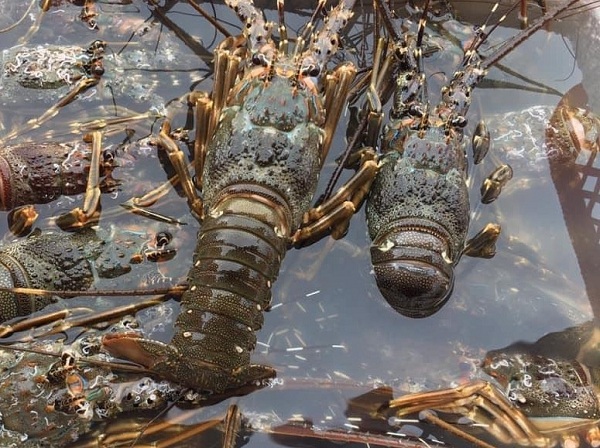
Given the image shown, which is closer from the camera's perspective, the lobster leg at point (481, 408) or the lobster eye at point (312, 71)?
the lobster leg at point (481, 408)

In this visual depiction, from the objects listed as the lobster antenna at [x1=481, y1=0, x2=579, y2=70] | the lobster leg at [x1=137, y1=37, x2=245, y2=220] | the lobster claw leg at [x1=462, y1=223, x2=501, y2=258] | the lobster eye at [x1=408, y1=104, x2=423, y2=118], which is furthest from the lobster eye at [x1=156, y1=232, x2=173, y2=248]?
the lobster antenna at [x1=481, y1=0, x2=579, y2=70]

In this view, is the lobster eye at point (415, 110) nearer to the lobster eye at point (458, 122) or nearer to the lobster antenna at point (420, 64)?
the lobster antenna at point (420, 64)

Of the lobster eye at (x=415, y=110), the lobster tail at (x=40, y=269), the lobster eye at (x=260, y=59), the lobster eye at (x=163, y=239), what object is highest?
the lobster eye at (x=260, y=59)

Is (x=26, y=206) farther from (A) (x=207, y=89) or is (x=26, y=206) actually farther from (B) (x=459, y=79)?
(B) (x=459, y=79)

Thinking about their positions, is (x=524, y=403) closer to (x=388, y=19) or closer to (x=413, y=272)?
(x=413, y=272)

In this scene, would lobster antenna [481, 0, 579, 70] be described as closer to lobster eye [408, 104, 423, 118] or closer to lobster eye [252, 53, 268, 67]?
lobster eye [408, 104, 423, 118]

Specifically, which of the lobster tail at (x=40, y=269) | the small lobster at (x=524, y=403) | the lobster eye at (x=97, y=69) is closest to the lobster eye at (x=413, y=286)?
the small lobster at (x=524, y=403)

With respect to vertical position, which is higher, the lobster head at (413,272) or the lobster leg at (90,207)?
the lobster leg at (90,207)

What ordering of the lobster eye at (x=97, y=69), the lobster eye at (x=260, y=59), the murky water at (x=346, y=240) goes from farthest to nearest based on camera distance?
the lobster eye at (x=97, y=69) → the lobster eye at (x=260, y=59) → the murky water at (x=346, y=240)

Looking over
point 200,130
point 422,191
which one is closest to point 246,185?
point 200,130
